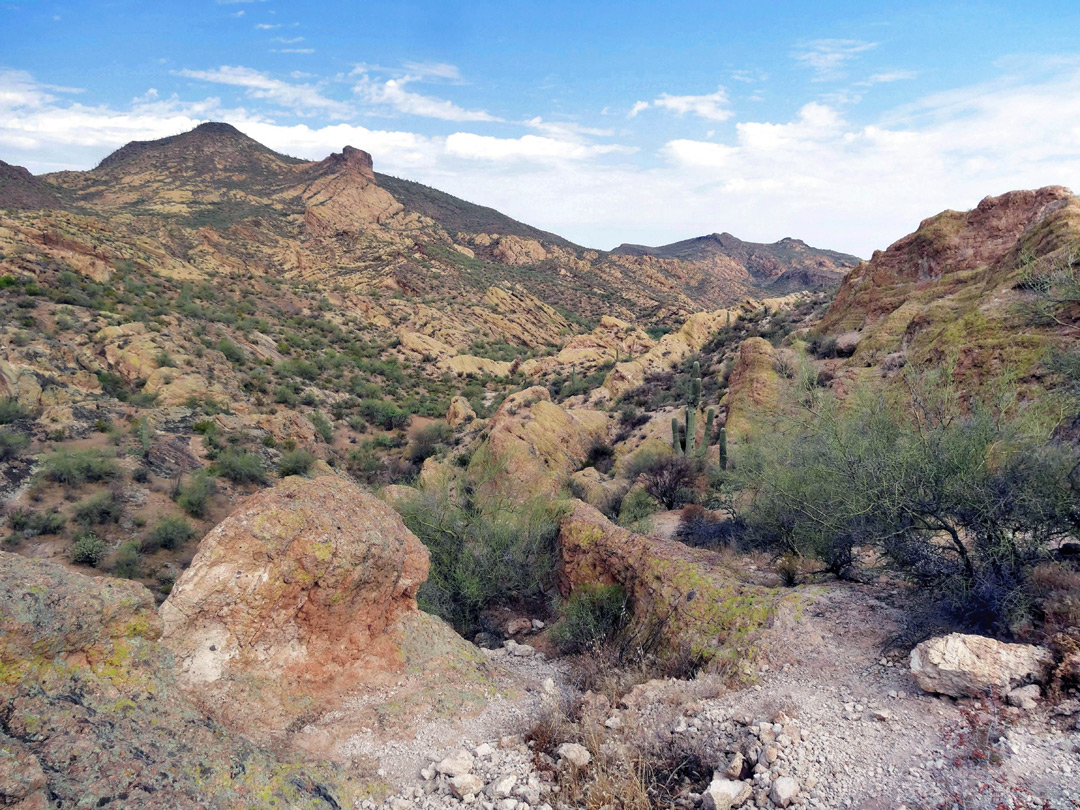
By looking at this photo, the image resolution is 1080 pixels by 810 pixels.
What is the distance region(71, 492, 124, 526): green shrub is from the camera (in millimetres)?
11578

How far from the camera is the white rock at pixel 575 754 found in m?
3.95

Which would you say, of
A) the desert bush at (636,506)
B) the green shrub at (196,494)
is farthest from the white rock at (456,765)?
the green shrub at (196,494)

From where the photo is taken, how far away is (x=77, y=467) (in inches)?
500

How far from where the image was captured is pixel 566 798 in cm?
373

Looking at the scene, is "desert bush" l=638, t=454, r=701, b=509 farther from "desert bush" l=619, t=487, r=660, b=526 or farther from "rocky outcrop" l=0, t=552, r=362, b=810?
"rocky outcrop" l=0, t=552, r=362, b=810

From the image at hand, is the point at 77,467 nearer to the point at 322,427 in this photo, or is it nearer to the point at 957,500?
the point at 322,427

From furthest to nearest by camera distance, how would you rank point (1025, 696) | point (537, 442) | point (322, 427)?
point (322, 427)
point (537, 442)
point (1025, 696)

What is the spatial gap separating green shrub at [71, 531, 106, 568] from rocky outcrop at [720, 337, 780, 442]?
1549 centimetres

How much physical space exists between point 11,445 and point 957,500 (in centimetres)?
1842

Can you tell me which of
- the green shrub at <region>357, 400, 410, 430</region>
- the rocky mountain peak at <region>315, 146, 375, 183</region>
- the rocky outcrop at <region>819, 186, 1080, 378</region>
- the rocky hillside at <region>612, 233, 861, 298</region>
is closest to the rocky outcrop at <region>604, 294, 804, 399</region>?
the rocky outcrop at <region>819, 186, 1080, 378</region>

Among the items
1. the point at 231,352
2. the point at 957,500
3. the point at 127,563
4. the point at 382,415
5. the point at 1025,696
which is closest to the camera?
the point at 1025,696

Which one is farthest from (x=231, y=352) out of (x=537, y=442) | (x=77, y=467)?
(x=537, y=442)

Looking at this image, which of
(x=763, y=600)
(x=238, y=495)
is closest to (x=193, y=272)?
(x=238, y=495)

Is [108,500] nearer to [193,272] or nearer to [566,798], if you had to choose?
[566,798]
